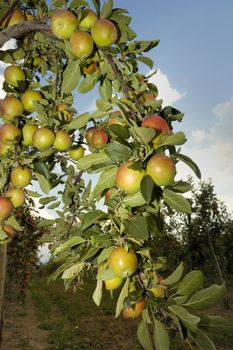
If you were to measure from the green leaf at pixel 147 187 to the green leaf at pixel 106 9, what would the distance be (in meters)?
0.89

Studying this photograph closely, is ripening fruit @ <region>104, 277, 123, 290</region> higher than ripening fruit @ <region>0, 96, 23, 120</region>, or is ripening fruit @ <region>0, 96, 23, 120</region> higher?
ripening fruit @ <region>0, 96, 23, 120</region>

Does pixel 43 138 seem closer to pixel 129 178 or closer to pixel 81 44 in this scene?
pixel 81 44

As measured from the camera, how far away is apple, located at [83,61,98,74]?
62.7 inches

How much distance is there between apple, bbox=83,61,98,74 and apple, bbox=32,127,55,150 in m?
0.36

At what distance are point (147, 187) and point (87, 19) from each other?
3.04 ft

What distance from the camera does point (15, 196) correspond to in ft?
5.49

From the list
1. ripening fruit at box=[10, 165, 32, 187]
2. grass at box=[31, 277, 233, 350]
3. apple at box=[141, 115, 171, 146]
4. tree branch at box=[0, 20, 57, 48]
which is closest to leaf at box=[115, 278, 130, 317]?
apple at box=[141, 115, 171, 146]

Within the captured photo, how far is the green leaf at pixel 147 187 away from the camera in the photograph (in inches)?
41.1

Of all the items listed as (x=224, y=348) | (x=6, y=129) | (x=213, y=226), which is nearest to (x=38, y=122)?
(x=6, y=129)

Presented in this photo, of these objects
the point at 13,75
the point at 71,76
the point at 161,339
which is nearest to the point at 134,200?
the point at 161,339

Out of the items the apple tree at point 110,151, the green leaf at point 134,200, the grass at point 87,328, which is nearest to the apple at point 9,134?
the apple tree at point 110,151

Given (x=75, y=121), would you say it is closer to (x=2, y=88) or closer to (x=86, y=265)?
(x=2, y=88)

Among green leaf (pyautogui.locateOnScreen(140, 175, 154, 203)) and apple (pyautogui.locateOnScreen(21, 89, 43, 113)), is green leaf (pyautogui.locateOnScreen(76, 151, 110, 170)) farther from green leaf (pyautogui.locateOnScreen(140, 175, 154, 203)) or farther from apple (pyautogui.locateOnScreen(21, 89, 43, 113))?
apple (pyautogui.locateOnScreen(21, 89, 43, 113))

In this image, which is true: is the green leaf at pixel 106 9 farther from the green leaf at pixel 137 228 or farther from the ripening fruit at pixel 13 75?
the green leaf at pixel 137 228
